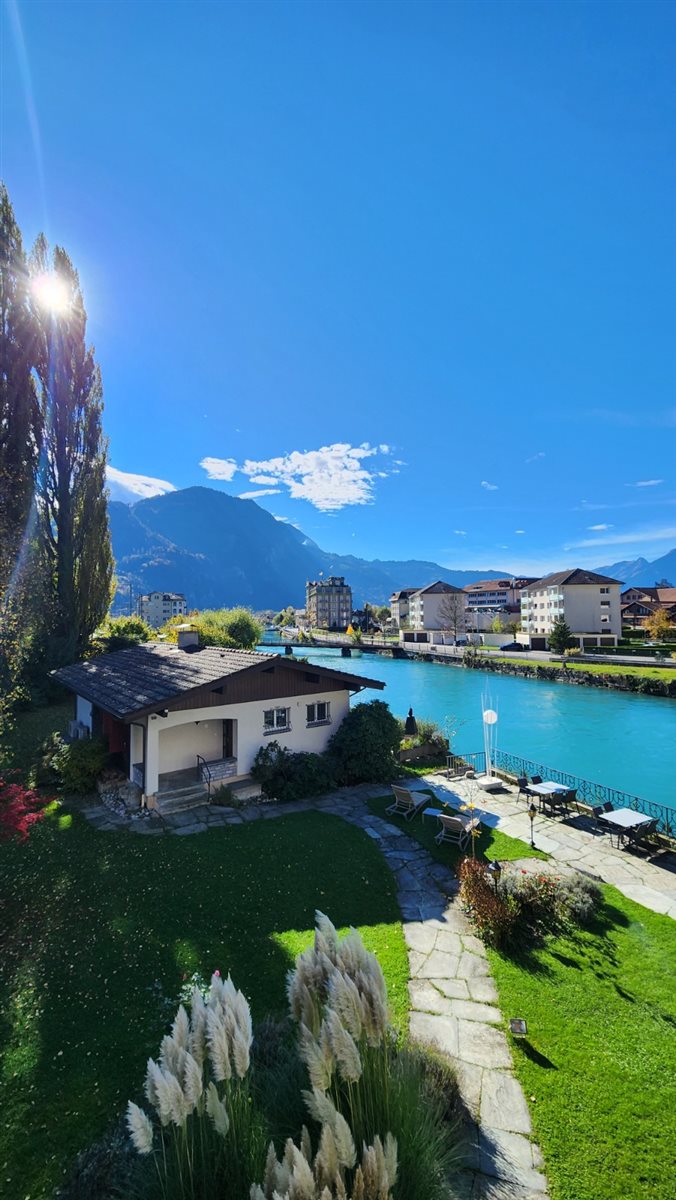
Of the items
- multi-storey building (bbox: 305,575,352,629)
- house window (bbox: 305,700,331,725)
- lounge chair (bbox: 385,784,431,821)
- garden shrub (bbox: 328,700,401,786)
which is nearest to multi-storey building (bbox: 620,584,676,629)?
multi-storey building (bbox: 305,575,352,629)

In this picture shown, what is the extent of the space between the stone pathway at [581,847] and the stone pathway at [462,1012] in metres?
2.76

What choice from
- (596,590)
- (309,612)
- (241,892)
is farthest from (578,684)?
(309,612)

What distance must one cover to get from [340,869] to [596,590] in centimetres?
7686

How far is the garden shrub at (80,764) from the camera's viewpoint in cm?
1327

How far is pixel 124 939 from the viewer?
276 inches

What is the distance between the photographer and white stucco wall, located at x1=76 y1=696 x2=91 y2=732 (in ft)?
52.8

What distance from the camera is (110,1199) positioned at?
11.3 ft

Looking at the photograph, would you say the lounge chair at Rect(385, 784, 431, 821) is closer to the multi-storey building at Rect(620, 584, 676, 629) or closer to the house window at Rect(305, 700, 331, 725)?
the house window at Rect(305, 700, 331, 725)

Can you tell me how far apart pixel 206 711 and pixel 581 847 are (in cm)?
954

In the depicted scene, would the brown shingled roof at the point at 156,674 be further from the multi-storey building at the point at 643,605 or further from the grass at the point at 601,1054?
the multi-storey building at the point at 643,605

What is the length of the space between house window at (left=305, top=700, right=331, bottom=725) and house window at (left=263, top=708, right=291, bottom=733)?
0.78 m

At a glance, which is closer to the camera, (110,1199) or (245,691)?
(110,1199)

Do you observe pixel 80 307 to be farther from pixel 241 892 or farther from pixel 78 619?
pixel 241 892

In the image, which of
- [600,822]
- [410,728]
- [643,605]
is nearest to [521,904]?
[600,822]
